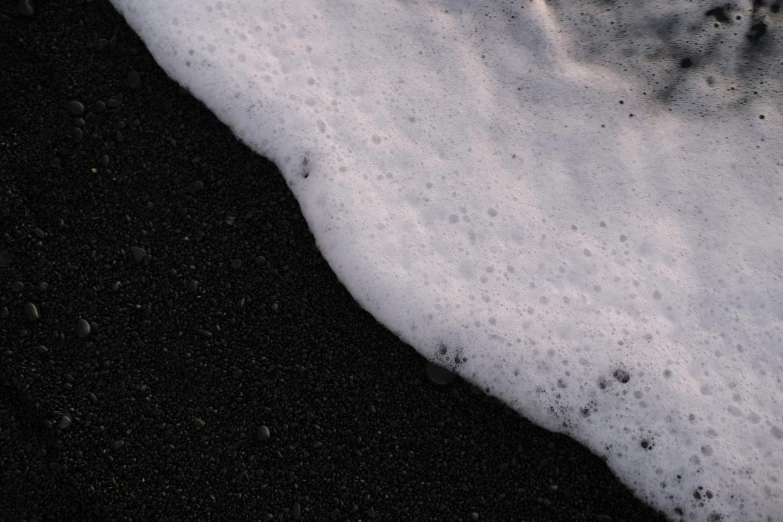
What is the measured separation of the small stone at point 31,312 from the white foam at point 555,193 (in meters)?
0.99

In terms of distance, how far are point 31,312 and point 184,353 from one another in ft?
1.80

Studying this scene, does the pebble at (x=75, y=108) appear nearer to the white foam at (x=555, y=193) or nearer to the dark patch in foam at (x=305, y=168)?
the white foam at (x=555, y=193)

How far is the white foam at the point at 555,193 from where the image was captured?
2059 millimetres

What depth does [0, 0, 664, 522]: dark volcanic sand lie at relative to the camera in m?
1.84

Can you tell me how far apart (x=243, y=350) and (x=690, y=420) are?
178 centimetres

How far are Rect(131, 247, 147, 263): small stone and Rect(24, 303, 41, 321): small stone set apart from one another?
14.7 inches

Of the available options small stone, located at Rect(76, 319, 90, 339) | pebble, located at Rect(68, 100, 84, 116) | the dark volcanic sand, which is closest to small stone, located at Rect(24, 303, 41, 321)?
the dark volcanic sand

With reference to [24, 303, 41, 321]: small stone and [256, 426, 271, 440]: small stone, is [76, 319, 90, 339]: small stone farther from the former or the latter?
[256, 426, 271, 440]: small stone

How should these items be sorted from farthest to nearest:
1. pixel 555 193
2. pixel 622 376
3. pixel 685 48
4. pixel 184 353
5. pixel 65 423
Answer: pixel 685 48 → pixel 555 193 → pixel 622 376 → pixel 184 353 → pixel 65 423

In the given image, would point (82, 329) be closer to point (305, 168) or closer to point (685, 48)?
point (305, 168)

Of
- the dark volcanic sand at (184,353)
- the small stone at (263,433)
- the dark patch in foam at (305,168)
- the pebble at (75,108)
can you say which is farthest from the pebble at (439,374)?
the pebble at (75,108)

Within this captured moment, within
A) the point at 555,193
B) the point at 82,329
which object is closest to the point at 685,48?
the point at 555,193

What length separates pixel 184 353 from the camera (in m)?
1.92

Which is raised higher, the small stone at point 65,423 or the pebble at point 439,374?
the pebble at point 439,374
